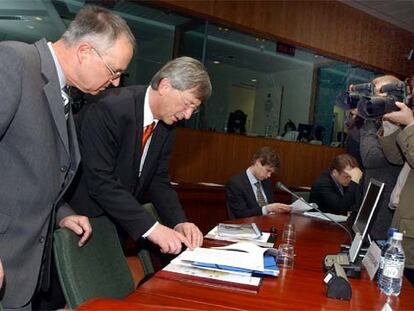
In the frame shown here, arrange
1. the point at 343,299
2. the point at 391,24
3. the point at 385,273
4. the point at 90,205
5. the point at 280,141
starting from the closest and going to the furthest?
the point at 343,299 → the point at 385,273 → the point at 90,205 → the point at 280,141 → the point at 391,24

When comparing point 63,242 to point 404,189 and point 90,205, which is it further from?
point 404,189

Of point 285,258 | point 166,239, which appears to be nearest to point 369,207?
point 285,258

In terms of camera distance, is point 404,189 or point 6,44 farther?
point 404,189

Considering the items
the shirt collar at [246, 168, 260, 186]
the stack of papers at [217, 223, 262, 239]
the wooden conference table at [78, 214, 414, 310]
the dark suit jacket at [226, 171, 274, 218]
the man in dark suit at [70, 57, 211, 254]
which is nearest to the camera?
the wooden conference table at [78, 214, 414, 310]

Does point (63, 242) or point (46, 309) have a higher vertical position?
point (63, 242)

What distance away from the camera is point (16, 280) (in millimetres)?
1194

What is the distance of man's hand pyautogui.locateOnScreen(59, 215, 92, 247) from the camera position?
128 centimetres

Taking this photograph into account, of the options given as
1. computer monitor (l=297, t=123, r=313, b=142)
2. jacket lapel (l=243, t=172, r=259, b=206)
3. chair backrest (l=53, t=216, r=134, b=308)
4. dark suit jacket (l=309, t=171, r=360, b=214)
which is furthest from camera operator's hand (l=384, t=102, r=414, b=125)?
computer monitor (l=297, t=123, r=313, b=142)

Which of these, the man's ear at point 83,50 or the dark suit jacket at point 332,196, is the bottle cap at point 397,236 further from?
the dark suit jacket at point 332,196

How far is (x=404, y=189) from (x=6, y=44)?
161cm

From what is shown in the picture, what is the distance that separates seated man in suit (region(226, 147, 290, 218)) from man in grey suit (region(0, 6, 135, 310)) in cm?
182

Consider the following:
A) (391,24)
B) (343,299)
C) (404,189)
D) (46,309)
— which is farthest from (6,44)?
(391,24)

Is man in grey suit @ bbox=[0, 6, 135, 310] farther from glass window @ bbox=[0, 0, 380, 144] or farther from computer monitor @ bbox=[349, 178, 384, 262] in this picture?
glass window @ bbox=[0, 0, 380, 144]

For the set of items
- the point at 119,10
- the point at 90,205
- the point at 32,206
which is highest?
the point at 119,10
